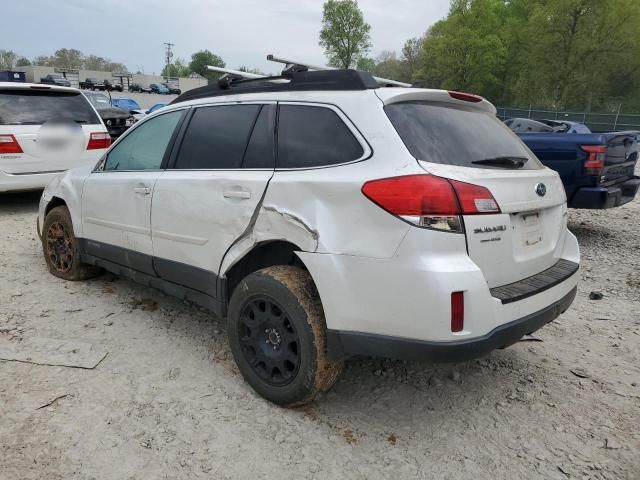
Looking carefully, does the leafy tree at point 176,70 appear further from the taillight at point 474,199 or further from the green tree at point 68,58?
the taillight at point 474,199

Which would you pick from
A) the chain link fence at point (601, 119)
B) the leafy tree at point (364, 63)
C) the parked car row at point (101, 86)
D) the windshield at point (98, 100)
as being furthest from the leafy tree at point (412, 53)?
the windshield at point (98, 100)

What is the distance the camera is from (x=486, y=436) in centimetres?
258

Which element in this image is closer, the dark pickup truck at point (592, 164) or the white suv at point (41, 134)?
the dark pickup truck at point (592, 164)

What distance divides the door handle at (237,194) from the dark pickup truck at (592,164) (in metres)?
4.78

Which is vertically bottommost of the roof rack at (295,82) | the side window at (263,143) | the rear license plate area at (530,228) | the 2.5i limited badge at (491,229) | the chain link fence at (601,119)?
the chain link fence at (601,119)

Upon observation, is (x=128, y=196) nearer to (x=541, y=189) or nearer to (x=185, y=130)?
(x=185, y=130)

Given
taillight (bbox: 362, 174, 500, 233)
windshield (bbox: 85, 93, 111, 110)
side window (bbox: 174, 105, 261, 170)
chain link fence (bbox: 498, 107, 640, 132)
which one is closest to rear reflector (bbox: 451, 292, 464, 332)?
taillight (bbox: 362, 174, 500, 233)

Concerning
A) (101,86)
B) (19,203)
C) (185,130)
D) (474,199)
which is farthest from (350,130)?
(101,86)

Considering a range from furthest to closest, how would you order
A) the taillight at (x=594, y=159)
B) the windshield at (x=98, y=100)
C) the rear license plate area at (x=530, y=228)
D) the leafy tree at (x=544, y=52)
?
the leafy tree at (x=544, y=52), the windshield at (x=98, y=100), the taillight at (x=594, y=159), the rear license plate area at (x=530, y=228)

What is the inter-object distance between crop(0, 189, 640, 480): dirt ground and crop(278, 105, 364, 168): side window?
4.51 feet

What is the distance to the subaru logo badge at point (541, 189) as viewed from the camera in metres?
2.67

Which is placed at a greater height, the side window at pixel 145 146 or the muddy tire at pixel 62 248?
the side window at pixel 145 146

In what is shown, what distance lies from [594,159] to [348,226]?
196 inches

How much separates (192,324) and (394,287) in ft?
7.06
